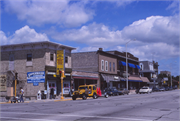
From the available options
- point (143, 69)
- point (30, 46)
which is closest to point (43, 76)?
point (30, 46)

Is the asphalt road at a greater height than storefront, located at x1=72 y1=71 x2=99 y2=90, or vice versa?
storefront, located at x1=72 y1=71 x2=99 y2=90

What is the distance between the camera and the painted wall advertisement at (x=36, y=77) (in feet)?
114

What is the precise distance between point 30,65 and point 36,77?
2.35 m

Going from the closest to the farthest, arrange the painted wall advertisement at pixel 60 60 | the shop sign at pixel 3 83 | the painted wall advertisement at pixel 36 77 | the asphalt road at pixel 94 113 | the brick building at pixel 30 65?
the asphalt road at pixel 94 113 → the painted wall advertisement at pixel 36 77 → the brick building at pixel 30 65 → the painted wall advertisement at pixel 60 60 → the shop sign at pixel 3 83

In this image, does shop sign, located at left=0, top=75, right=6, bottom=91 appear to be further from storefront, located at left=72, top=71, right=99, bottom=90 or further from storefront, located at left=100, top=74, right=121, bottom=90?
storefront, located at left=100, top=74, right=121, bottom=90

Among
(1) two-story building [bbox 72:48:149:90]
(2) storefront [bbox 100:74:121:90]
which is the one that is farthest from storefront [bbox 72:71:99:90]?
(2) storefront [bbox 100:74:121:90]

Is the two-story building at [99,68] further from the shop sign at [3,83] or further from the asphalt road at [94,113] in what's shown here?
the asphalt road at [94,113]

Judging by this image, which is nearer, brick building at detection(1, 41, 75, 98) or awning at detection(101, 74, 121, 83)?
brick building at detection(1, 41, 75, 98)

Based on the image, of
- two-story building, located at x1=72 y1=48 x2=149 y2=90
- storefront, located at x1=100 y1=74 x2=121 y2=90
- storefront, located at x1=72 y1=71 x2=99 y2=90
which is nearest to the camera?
storefront, located at x1=72 y1=71 x2=99 y2=90

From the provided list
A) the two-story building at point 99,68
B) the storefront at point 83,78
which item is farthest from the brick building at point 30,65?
the two-story building at point 99,68

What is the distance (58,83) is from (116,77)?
2292 centimetres

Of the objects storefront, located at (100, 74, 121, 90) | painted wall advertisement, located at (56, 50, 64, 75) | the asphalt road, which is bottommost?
the asphalt road

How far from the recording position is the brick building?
34969 millimetres

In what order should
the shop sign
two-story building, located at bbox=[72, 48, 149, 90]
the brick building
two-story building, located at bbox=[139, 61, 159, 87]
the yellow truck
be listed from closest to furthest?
the yellow truck → the brick building → the shop sign → two-story building, located at bbox=[72, 48, 149, 90] → two-story building, located at bbox=[139, 61, 159, 87]
